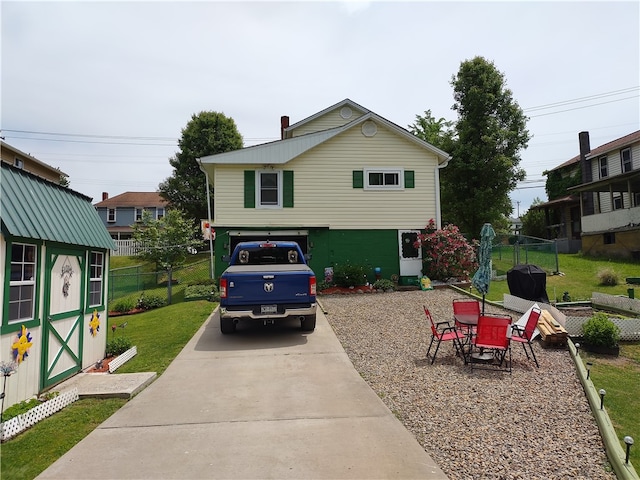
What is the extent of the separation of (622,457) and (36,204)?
26.4 ft

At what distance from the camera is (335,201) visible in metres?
16.7

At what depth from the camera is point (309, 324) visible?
9.11 metres

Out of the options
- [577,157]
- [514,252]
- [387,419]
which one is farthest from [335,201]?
[577,157]

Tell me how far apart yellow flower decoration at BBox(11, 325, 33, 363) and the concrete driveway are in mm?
1553

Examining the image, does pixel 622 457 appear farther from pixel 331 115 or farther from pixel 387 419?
pixel 331 115

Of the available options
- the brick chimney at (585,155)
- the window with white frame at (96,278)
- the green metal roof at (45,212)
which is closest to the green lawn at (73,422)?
the window with white frame at (96,278)

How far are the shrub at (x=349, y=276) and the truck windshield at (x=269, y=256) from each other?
573 centimetres

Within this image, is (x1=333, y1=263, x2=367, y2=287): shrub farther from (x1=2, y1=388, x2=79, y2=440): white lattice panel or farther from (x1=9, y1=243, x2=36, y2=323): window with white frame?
(x1=9, y1=243, x2=36, y2=323): window with white frame

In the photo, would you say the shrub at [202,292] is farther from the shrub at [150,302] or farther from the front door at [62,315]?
the front door at [62,315]

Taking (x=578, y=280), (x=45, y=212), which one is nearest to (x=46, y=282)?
(x=45, y=212)

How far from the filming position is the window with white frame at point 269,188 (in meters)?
16.2

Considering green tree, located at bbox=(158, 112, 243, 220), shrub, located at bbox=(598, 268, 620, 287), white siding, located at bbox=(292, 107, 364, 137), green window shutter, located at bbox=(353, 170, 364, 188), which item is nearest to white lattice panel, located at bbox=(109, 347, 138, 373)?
green window shutter, located at bbox=(353, 170, 364, 188)

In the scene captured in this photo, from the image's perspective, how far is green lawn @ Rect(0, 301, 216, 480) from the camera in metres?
3.77

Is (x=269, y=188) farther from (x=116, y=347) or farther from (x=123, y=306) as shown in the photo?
(x=116, y=347)
